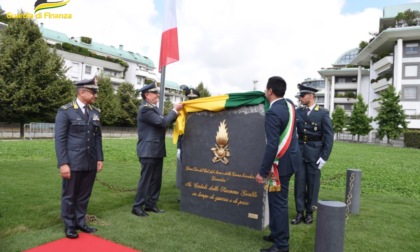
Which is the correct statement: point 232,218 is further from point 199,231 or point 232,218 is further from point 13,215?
point 13,215

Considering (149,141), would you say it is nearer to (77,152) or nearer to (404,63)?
(77,152)

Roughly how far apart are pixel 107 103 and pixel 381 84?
127 ft

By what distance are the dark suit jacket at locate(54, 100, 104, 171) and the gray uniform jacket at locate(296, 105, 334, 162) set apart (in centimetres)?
331

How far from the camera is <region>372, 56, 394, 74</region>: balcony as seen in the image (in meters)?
44.9

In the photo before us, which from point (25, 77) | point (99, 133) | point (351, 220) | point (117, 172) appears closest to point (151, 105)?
point (99, 133)

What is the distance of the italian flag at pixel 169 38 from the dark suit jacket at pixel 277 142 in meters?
3.13

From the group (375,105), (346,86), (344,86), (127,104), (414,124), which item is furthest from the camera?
(344,86)

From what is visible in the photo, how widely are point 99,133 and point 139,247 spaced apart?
1798 mm

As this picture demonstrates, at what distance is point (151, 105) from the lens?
17.6 ft

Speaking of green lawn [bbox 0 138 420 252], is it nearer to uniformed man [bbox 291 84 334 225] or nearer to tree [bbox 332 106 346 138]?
uniformed man [bbox 291 84 334 225]

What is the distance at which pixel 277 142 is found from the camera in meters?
3.90

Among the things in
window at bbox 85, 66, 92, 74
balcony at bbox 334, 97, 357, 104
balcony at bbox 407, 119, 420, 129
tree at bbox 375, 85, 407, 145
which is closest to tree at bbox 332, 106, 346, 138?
balcony at bbox 334, 97, 357, 104

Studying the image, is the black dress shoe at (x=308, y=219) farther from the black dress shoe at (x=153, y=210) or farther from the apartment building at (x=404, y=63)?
the apartment building at (x=404, y=63)

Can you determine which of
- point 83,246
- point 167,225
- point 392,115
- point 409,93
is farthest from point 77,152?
point 409,93
